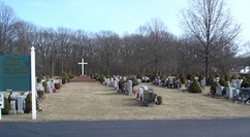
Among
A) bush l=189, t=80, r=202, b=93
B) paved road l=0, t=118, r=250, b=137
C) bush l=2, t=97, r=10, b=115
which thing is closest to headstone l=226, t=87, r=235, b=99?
bush l=189, t=80, r=202, b=93

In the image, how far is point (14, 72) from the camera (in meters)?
9.04

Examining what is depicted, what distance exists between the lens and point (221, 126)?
25.0 feet

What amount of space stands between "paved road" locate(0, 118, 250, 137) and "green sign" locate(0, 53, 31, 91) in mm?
1603

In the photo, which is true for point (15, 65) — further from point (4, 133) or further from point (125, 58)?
point (125, 58)

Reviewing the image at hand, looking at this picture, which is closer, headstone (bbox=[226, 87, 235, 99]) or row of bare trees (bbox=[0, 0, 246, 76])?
headstone (bbox=[226, 87, 235, 99])

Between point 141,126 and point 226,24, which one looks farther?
point 226,24

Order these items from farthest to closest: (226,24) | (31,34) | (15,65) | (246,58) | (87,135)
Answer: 1. (31,34)
2. (246,58)
3. (226,24)
4. (15,65)
5. (87,135)

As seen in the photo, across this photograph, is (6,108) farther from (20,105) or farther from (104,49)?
(104,49)

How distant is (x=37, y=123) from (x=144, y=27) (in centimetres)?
5848

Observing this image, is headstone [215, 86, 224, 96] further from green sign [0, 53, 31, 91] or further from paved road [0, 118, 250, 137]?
green sign [0, 53, 31, 91]

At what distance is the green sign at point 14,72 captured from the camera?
9.03 metres

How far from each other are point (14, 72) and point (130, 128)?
4839mm

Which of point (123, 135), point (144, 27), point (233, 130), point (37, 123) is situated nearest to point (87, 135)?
point (123, 135)

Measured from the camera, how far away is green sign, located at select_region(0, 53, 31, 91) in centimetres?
903
